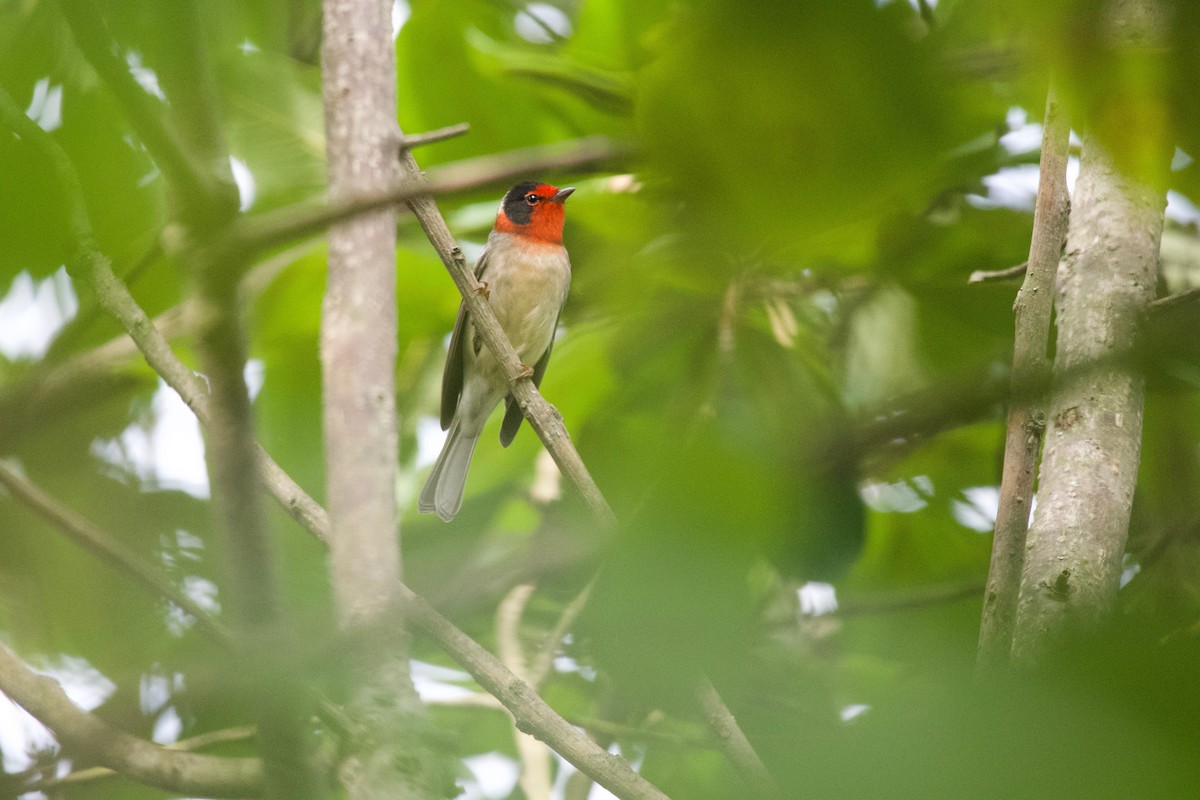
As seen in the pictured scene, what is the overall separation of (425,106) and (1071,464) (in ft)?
5.11

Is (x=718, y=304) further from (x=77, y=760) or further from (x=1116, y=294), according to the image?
(x=1116, y=294)

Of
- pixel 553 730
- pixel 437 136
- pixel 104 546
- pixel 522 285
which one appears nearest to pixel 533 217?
pixel 522 285

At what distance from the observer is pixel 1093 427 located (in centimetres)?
187

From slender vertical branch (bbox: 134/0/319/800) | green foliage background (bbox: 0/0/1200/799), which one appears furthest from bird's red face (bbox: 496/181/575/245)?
slender vertical branch (bbox: 134/0/319/800)

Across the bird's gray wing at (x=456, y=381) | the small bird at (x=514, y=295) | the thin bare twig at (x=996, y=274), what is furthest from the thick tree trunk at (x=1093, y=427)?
the small bird at (x=514, y=295)

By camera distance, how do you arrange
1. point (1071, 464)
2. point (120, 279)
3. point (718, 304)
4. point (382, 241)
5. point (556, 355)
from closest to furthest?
point (718, 304) → point (120, 279) → point (382, 241) → point (1071, 464) → point (556, 355)

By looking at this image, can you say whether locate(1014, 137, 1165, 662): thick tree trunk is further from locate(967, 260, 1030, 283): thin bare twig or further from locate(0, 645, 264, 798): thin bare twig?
locate(0, 645, 264, 798): thin bare twig

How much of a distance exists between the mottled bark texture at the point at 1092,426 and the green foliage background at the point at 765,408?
22.1 inches

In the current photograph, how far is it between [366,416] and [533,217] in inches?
190

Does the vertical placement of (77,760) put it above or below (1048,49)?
below

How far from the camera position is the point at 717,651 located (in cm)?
59

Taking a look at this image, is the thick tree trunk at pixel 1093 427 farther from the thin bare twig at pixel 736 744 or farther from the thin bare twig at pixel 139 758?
the thin bare twig at pixel 139 758

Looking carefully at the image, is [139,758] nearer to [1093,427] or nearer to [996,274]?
[996,274]

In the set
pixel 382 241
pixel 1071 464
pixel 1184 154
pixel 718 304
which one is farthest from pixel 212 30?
pixel 1071 464
